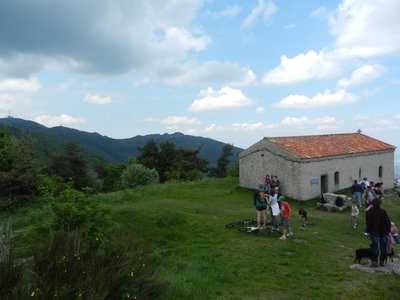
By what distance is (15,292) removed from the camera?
559 centimetres

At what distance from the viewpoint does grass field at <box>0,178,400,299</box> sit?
396 inches

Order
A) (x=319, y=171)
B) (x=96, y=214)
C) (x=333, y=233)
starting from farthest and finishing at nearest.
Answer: (x=319, y=171) < (x=333, y=233) < (x=96, y=214)

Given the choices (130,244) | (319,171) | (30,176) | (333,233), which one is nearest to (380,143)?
(319,171)

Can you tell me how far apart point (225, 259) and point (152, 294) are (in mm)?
5384

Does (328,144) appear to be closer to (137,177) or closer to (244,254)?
(244,254)

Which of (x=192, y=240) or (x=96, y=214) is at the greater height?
(x=96, y=214)

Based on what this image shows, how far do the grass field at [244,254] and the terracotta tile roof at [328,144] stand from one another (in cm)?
543

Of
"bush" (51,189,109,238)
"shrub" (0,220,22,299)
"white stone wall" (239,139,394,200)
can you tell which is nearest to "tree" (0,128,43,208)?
"bush" (51,189,109,238)

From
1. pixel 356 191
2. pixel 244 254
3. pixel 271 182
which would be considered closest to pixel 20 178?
pixel 244 254

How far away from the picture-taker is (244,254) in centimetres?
1348

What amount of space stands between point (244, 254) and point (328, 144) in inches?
793

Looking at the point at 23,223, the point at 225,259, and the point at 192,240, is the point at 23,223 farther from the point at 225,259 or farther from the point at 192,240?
the point at 225,259

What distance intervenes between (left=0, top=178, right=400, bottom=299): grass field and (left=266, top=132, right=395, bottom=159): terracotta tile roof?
5.43 metres

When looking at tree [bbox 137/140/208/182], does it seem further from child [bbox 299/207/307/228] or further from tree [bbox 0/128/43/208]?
child [bbox 299/207/307/228]
